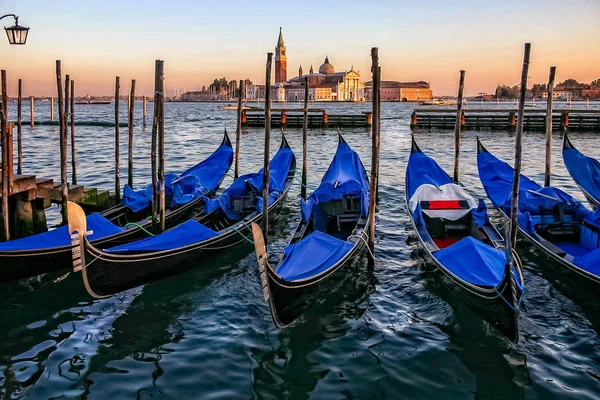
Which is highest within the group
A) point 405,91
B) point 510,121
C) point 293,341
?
point 405,91

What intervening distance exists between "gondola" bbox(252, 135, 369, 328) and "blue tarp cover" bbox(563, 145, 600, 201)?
311 centimetres

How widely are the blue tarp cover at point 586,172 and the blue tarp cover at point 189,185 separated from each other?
5.47 metres

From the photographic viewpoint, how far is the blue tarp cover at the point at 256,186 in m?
7.21

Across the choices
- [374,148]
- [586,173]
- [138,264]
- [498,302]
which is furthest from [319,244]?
[586,173]

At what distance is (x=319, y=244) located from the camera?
17.5 ft

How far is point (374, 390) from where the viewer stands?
12.5ft

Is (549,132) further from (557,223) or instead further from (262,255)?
(262,255)

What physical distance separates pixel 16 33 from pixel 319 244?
3.73 metres

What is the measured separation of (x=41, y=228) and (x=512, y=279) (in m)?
5.54

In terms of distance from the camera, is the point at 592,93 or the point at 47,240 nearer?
the point at 47,240

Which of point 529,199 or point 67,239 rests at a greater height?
point 529,199

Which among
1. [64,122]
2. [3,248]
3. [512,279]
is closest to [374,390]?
[512,279]

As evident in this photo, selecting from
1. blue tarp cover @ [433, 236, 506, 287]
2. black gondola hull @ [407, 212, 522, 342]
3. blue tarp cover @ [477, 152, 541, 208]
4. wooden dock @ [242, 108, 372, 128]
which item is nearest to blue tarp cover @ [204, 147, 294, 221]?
blue tarp cover @ [433, 236, 506, 287]

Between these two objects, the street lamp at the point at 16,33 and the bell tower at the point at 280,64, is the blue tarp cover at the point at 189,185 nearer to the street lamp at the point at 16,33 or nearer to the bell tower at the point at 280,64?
the street lamp at the point at 16,33
